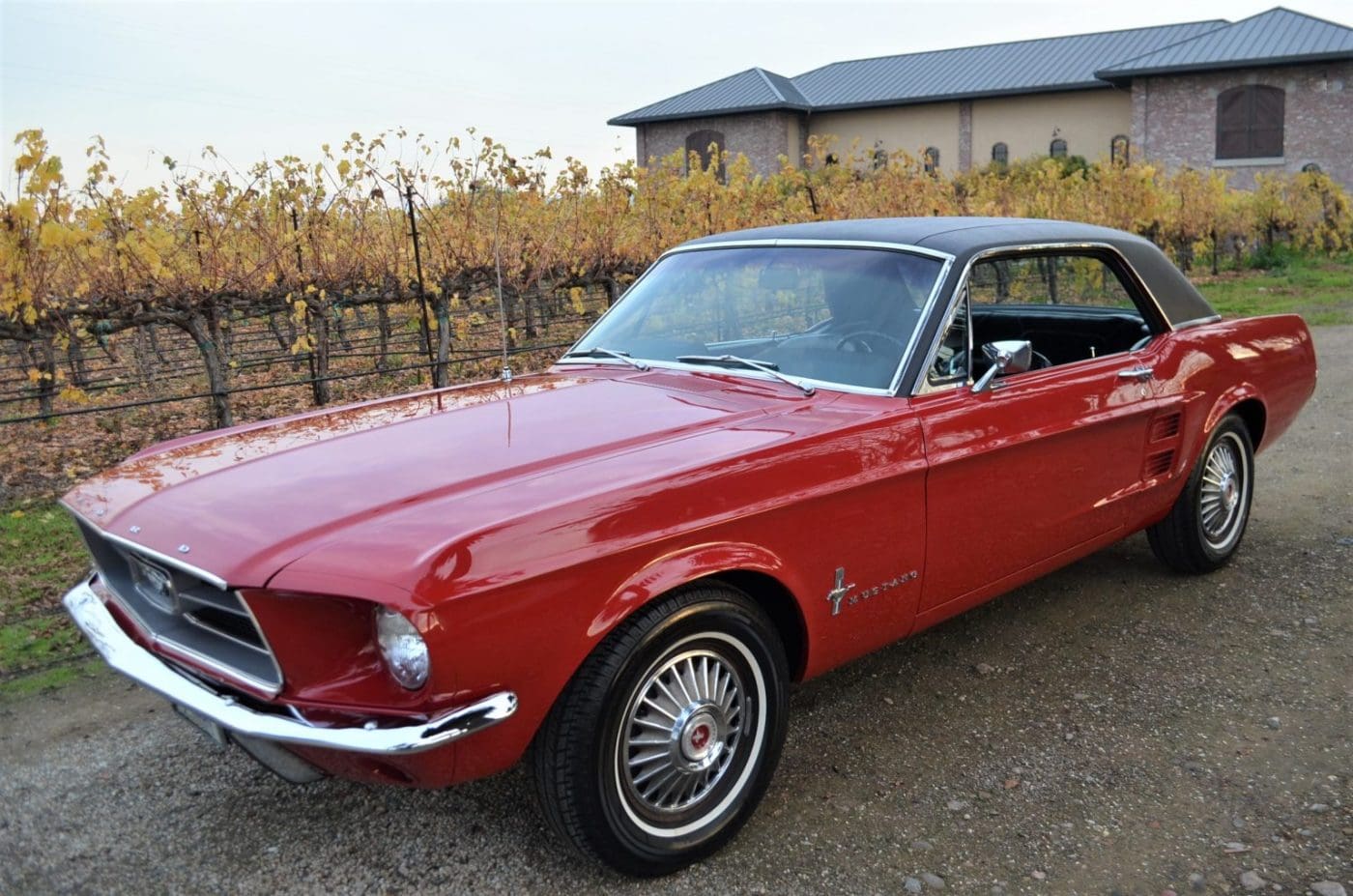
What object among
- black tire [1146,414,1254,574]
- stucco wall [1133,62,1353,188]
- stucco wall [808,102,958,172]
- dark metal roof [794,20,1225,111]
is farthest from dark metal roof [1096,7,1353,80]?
black tire [1146,414,1254,574]

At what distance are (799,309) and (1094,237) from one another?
149cm

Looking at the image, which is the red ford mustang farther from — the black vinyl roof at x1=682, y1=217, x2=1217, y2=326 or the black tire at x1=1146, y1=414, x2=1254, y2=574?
the black tire at x1=1146, y1=414, x2=1254, y2=574

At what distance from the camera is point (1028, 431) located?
3.58m

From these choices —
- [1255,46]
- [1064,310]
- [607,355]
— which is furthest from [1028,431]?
[1255,46]

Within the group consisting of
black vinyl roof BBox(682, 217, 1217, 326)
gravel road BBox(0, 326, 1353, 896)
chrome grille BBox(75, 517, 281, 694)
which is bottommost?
gravel road BBox(0, 326, 1353, 896)

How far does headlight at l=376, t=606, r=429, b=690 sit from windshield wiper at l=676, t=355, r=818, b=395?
5.15 feet

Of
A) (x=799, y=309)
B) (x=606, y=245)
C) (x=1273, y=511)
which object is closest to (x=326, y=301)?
(x=606, y=245)

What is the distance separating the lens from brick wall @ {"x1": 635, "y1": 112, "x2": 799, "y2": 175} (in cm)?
4544

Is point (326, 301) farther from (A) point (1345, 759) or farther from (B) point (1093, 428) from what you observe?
(A) point (1345, 759)

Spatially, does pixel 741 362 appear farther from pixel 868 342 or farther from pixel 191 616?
pixel 191 616

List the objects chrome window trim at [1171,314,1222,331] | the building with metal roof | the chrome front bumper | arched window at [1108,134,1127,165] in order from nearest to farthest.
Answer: the chrome front bumper
chrome window trim at [1171,314,1222,331]
the building with metal roof
arched window at [1108,134,1127,165]

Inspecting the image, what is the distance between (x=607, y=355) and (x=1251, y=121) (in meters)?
38.8

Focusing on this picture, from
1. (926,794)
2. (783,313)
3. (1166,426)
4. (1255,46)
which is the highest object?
(1255,46)

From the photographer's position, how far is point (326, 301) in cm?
973
